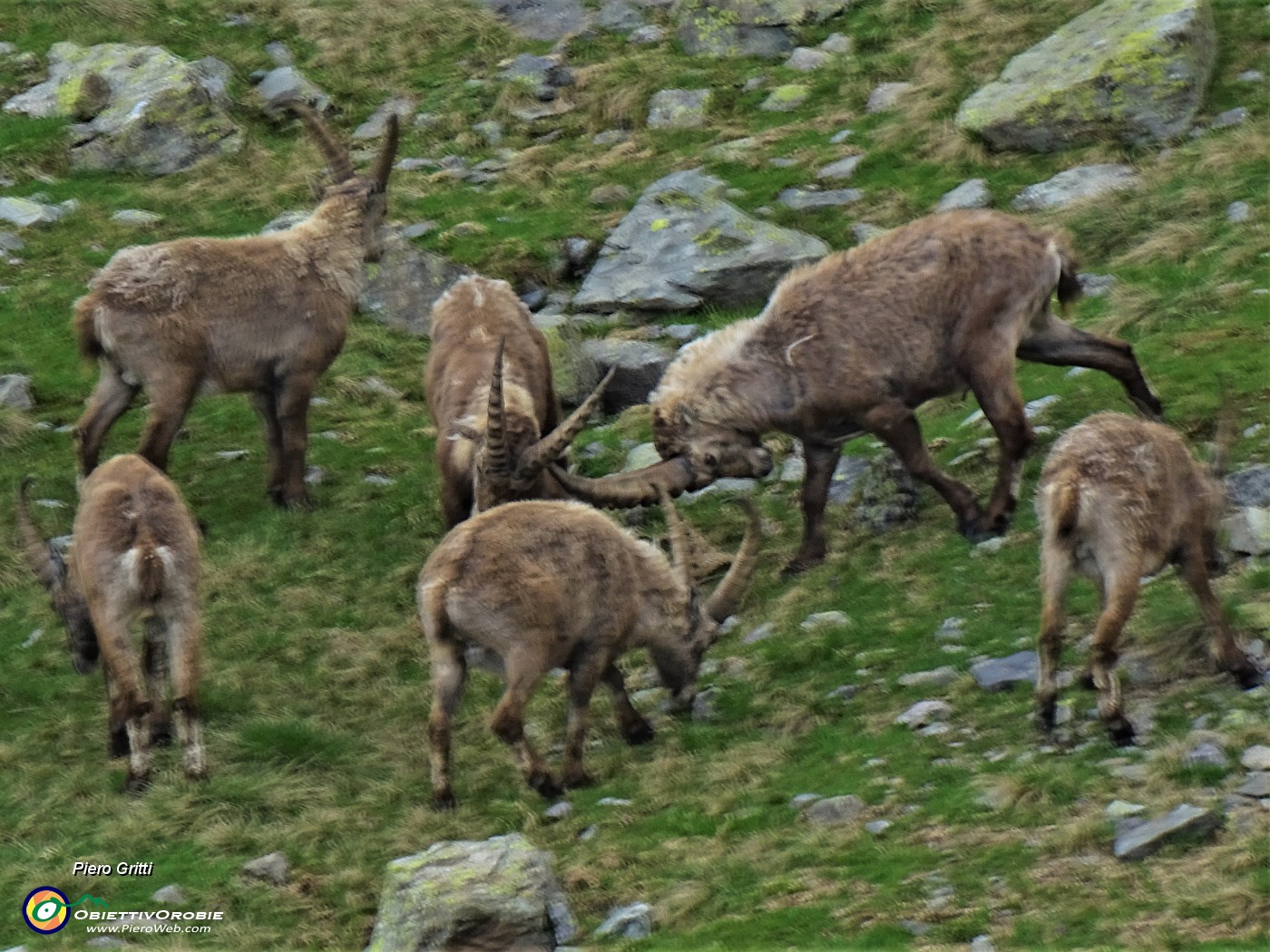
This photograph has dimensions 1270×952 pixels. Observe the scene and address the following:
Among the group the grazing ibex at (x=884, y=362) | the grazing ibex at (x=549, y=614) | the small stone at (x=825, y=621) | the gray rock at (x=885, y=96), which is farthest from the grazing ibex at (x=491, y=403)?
A: the gray rock at (x=885, y=96)

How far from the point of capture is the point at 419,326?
1839 cm

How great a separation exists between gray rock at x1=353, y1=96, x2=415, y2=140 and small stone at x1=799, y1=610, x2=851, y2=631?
486 inches

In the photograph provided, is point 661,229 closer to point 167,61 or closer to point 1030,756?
point 167,61

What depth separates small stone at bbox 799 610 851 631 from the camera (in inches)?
462

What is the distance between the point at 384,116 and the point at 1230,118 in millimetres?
10117

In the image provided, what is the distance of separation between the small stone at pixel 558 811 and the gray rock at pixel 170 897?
6.19 feet

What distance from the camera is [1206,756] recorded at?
27.4 feet

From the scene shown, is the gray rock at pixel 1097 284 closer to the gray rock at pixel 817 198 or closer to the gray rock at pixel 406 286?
the gray rock at pixel 817 198

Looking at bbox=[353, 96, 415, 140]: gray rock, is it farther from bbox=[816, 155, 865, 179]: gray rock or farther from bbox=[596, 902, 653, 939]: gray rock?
bbox=[596, 902, 653, 939]: gray rock

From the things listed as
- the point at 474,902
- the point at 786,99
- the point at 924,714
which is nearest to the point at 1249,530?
the point at 924,714

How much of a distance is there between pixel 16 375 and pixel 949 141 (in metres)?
9.32

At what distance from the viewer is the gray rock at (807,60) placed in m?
21.8

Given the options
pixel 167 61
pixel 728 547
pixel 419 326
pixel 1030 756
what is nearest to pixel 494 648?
pixel 1030 756

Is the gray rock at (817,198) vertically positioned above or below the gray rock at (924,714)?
below
